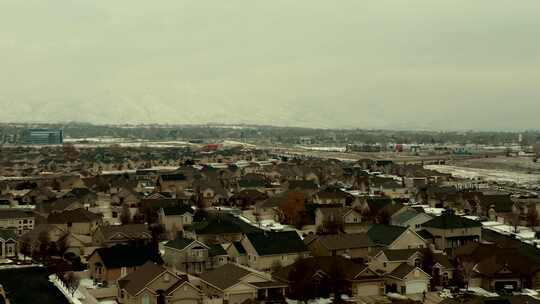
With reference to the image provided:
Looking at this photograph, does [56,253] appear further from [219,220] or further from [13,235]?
[219,220]

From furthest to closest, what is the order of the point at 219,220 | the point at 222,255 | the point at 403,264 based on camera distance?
1. the point at 219,220
2. the point at 222,255
3. the point at 403,264

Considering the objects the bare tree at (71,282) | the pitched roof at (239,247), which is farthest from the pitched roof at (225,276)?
the bare tree at (71,282)

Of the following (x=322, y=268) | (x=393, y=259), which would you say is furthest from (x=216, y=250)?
(x=393, y=259)

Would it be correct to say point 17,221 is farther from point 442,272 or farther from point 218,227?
point 442,272

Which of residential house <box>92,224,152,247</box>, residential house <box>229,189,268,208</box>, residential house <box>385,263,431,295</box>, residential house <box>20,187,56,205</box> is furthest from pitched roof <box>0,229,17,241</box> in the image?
residential house <box>229,189,268,208</box>

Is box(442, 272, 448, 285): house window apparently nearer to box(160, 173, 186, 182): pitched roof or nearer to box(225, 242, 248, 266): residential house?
box(225, 242, 248, 266): residential house

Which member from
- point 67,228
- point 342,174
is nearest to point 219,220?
point 67,228

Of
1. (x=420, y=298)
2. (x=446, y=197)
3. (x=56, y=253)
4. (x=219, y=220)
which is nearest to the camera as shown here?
(x=420, y=298)
